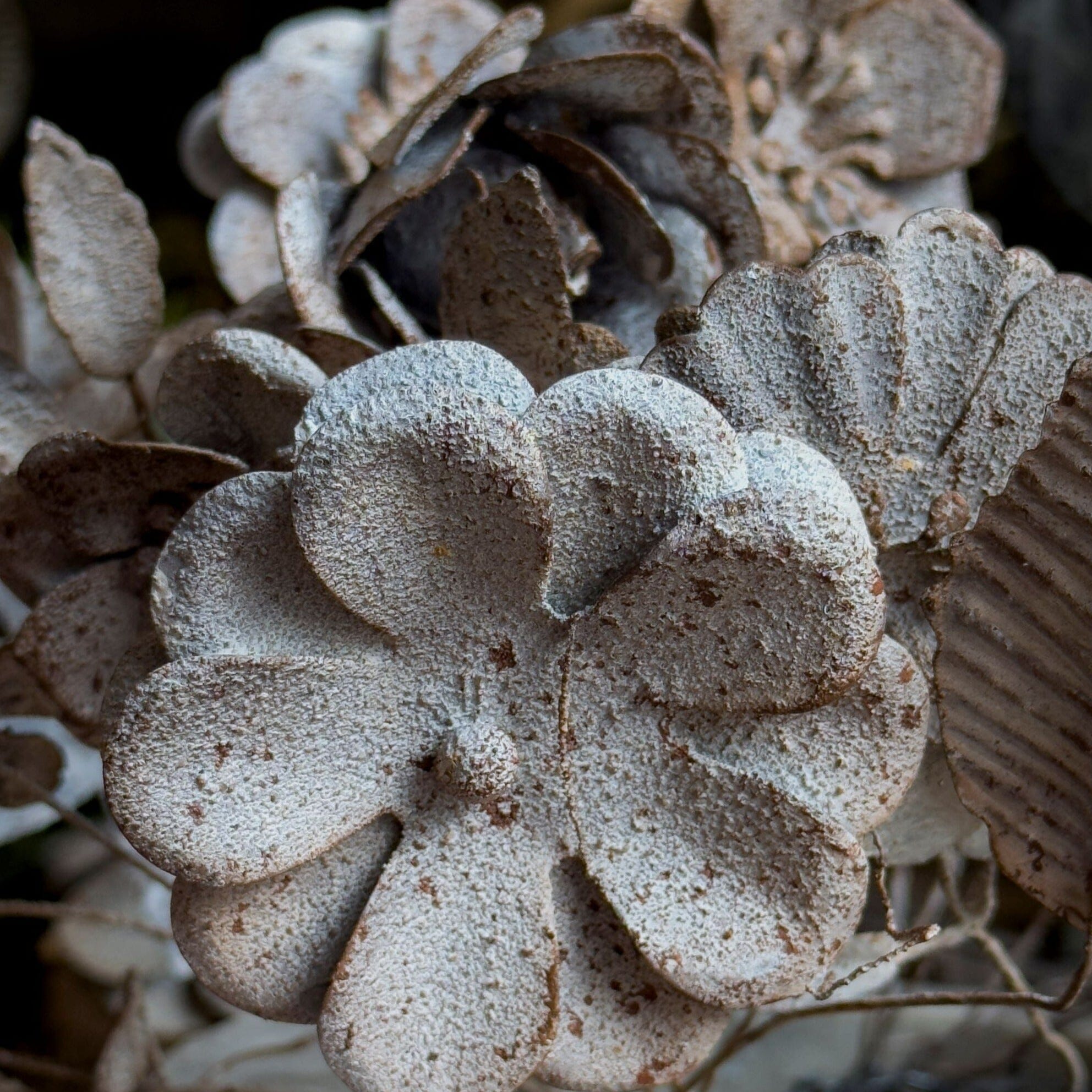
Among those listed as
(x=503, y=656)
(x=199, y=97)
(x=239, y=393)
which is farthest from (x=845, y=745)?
(x=199, y=97)

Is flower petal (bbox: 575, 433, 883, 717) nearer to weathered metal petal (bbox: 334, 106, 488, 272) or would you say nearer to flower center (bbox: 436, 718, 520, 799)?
flower center (bbox: 436, 718, 520, 799)

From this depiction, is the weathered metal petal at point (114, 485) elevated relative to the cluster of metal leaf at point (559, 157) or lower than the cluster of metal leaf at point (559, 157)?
lower

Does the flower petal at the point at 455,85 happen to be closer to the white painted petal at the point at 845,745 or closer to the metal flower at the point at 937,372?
the metal flower at the point at 937,372

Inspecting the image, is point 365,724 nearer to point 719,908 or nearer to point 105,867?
point 719,908

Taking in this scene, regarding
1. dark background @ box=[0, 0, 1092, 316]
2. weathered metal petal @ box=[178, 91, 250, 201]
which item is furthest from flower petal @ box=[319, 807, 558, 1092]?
dark background @ box=[0, 0, 1092, 316]

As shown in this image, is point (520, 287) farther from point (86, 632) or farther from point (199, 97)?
point (199, 97)

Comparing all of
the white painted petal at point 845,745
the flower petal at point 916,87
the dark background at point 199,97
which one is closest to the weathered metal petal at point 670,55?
the flower petal at point 916,87
